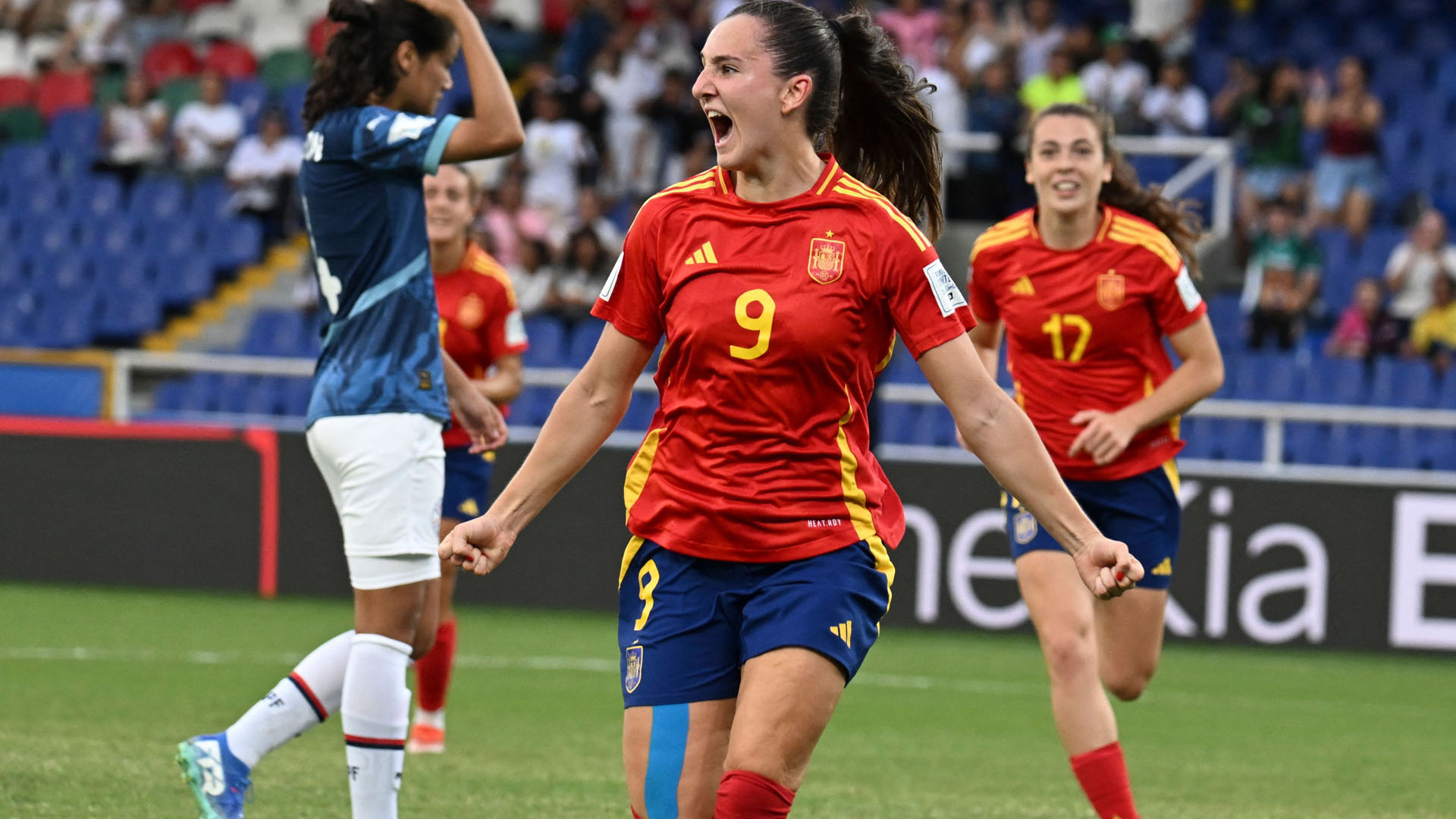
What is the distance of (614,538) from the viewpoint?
1241cm

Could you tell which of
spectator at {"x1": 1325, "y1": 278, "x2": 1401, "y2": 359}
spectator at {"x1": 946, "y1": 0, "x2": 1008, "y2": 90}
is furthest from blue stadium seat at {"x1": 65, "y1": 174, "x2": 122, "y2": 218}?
spectator at {"x1": 1325, "y1": 278, "x2": 1401, "y2": 359}

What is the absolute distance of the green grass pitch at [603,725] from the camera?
671cm

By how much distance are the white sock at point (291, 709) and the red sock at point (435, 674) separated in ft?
7.14

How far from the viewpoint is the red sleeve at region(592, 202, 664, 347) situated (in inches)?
162

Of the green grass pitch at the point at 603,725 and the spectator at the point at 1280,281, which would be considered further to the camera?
the spectator at the point at 1280,281

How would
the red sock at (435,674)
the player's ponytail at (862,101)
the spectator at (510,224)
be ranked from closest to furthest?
the player's ponytail at (862,101)
the red sock at (435,674)
the spectator at (510,224)

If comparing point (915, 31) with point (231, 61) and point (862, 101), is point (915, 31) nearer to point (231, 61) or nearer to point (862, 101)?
point (231, 61)

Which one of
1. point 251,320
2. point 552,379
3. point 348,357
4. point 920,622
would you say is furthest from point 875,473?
point 251,320

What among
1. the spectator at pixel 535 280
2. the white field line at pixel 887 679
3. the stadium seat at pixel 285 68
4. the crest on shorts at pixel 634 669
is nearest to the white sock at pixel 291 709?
the crest on shorts at pixel 634 669

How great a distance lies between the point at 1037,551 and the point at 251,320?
520 inches

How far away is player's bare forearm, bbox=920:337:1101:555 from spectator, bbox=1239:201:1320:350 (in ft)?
37.5

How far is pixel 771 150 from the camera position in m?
4.05

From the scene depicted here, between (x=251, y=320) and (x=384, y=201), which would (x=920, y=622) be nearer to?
(x=384, y=201)

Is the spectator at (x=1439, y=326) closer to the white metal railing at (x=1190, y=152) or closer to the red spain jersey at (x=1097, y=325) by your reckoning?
the white metal railing at (x=1190, y=152)
